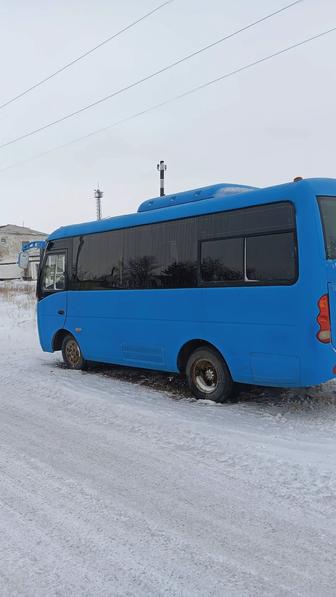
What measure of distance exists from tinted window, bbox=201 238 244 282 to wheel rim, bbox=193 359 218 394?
1222 mm

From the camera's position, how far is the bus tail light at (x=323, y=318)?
5879 millimetres

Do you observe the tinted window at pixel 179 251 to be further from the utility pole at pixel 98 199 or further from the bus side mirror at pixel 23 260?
the utility pole at pixel 98 199

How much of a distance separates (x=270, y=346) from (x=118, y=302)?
10.7ft

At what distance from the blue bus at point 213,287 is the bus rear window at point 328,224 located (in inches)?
0.5

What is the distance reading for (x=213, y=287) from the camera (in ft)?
23.2

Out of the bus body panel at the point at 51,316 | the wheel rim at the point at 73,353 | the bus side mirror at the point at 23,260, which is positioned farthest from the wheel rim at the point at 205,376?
the bus side mirror at the point at 23,260

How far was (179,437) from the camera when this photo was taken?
5633mm

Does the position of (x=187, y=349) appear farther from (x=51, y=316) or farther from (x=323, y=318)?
(x=51, y=316)

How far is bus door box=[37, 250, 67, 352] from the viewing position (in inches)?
402

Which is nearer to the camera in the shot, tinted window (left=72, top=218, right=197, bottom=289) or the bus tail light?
the bus tail light

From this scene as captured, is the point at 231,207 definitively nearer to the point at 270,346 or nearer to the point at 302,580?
the point at 270,346

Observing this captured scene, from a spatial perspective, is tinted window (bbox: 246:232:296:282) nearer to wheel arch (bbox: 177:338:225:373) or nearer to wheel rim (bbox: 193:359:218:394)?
wheel arch (bbox: 177:338:225:373)

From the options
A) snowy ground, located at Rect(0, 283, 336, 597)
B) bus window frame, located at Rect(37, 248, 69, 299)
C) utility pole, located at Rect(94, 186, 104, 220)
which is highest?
utility pole, located at Rect(94, 186, 104, 220)

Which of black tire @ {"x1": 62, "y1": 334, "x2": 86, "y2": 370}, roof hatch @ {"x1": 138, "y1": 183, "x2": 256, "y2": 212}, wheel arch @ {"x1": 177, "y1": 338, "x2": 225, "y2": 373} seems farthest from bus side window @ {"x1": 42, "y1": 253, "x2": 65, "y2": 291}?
wheel arch @ {"x1": 177, "y1": 338, "x2": 225, "y2": 373}
